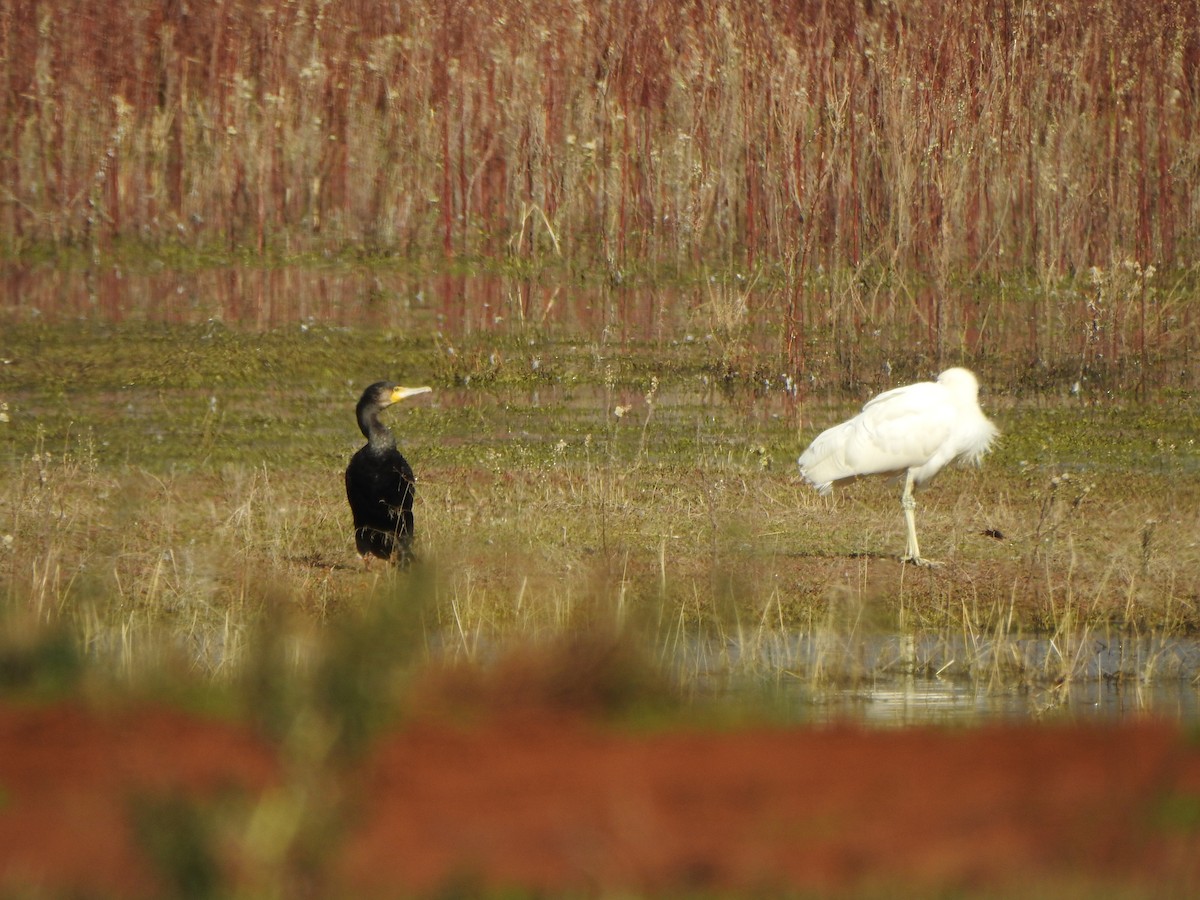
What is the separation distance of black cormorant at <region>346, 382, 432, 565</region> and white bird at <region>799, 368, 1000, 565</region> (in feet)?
7.85

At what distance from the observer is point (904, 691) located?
7.55 m

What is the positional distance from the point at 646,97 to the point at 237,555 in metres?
12.7

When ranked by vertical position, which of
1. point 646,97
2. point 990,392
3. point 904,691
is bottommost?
point 904,691

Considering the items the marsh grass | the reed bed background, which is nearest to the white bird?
the marsh grass

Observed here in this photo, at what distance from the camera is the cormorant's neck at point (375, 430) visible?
9.84 meters

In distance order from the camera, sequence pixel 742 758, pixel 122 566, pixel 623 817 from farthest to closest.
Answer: pixel 122 566 → pixel 742 758 → pixel 623 817

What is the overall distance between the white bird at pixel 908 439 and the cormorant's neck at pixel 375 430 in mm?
2419

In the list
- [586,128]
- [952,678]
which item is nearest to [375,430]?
A: [952,678]

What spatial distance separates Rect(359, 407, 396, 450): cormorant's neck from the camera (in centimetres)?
984

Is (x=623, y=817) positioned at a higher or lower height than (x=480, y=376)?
lower

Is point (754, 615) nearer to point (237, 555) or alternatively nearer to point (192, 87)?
point (237, 555)

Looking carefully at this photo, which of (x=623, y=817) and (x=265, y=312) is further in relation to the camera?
(x=265, y=312)

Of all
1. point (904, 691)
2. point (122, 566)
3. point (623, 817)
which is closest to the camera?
point (623, 817)

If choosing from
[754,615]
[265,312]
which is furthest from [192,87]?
[754,615]
